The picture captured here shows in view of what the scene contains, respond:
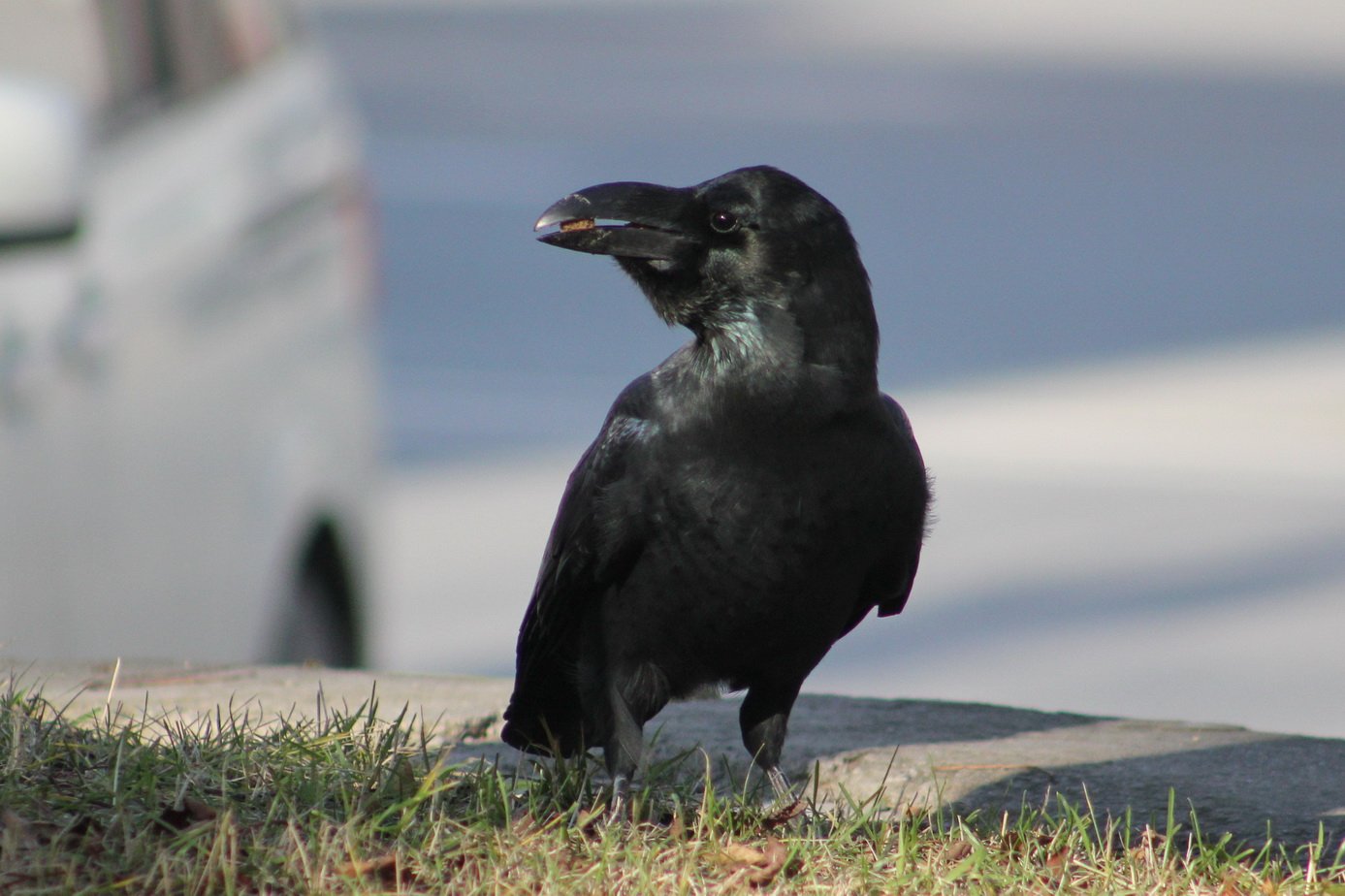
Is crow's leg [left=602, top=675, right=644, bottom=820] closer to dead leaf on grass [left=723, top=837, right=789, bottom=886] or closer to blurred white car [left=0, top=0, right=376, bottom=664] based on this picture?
dead leaf on grass [left=723, top=837, right=789, bottom=886]

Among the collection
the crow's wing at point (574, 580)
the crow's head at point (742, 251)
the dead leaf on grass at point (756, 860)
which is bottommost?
the dead leaf on grass at point (756, 860)

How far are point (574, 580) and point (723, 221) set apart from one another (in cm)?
73

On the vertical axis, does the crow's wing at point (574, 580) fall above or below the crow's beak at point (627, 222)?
below

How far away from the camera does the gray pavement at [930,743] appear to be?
3855 millimetres

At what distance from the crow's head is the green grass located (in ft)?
2.87

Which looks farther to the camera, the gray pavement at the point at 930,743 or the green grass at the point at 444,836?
the gray pavement at the point at 930,743

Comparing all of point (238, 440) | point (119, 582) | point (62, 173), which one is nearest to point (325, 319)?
point (238, 440)

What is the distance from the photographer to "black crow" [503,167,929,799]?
336cm

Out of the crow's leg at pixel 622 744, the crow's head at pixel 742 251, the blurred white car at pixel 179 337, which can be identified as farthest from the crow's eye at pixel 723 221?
the blurred white car at pixel 179 337

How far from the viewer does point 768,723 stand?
374 cm

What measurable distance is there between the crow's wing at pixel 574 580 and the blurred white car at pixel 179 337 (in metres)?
1.41

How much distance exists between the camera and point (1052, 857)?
11.1 ft

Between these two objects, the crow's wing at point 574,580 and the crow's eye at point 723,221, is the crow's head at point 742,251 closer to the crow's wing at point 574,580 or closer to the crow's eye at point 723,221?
the crow's eye at point 723,221

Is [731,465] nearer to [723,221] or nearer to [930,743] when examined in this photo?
[723,221]
